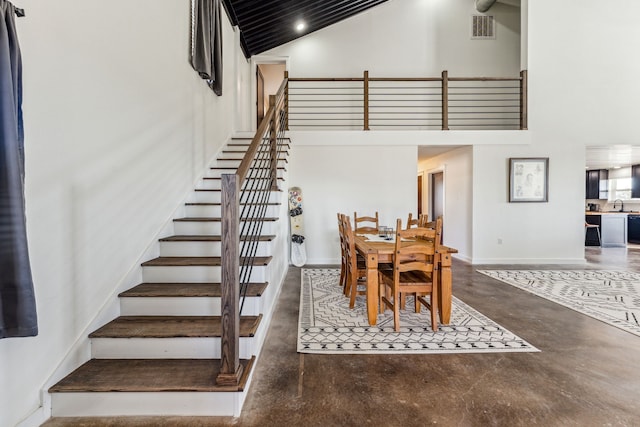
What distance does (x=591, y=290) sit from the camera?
381 cm

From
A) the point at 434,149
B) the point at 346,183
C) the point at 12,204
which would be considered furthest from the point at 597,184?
the point at 12,204

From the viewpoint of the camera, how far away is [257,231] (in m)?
2.63

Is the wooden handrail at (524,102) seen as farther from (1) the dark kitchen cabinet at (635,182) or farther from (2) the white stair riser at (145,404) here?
(2) the white stair riser at (145,404)

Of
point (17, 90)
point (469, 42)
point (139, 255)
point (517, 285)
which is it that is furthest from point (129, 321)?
point (469, 42)

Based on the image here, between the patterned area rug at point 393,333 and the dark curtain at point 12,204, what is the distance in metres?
1.66

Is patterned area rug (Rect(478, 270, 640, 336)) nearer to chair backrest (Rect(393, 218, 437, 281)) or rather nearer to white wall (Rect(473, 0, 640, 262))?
white wall (Rect(473, 0, 640, 262))

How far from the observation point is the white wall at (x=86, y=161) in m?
1.50

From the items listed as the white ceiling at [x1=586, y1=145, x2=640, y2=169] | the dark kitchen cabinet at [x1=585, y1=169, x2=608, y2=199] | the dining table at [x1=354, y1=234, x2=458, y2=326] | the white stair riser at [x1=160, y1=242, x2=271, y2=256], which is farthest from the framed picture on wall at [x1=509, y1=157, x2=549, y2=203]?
the dark kitchen cabinet at [x1=585, y1=169, x2=608, y2=199]

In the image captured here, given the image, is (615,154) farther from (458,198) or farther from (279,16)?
(279,16)

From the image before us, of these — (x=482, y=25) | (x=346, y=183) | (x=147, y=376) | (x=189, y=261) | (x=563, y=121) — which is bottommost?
(x=147, y=376)

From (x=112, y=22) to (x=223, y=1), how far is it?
10.3 feet

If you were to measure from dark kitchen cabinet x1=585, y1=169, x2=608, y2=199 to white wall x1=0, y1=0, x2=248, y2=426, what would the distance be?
11704 mm

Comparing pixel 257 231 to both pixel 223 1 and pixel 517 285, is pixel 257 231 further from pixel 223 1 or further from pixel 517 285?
pixel 223 1

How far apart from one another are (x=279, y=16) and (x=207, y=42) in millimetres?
2454
